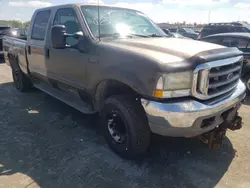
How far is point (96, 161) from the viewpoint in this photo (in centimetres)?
306

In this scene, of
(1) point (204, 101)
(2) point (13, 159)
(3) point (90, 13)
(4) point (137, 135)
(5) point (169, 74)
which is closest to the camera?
(5) point (169, 74)

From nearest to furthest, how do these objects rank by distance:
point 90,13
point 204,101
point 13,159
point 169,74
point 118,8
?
point 169,74
point 204,101
point 13,159
point 90,13
point 118,8

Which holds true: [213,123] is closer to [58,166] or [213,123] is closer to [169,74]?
[169,74]

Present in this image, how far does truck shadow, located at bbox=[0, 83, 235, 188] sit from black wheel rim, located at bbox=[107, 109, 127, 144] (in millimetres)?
277

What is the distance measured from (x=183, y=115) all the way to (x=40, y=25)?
3.71 meters

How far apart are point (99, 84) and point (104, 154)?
3.20 feet

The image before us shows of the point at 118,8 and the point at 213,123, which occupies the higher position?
the point at 118,8

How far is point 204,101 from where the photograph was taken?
8.33ft

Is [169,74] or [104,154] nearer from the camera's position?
[169,74]

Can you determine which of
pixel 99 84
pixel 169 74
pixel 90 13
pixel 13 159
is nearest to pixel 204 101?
pixel 169 74

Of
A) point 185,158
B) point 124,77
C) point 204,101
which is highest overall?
point 124,77

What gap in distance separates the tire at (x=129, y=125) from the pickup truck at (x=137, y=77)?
0.04 ft

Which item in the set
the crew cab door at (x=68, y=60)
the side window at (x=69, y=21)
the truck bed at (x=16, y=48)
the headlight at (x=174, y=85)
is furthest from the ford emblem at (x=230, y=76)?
the truck bed at (x=16, y=48)

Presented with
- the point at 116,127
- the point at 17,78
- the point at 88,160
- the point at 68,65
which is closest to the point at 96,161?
the point at 88,160
